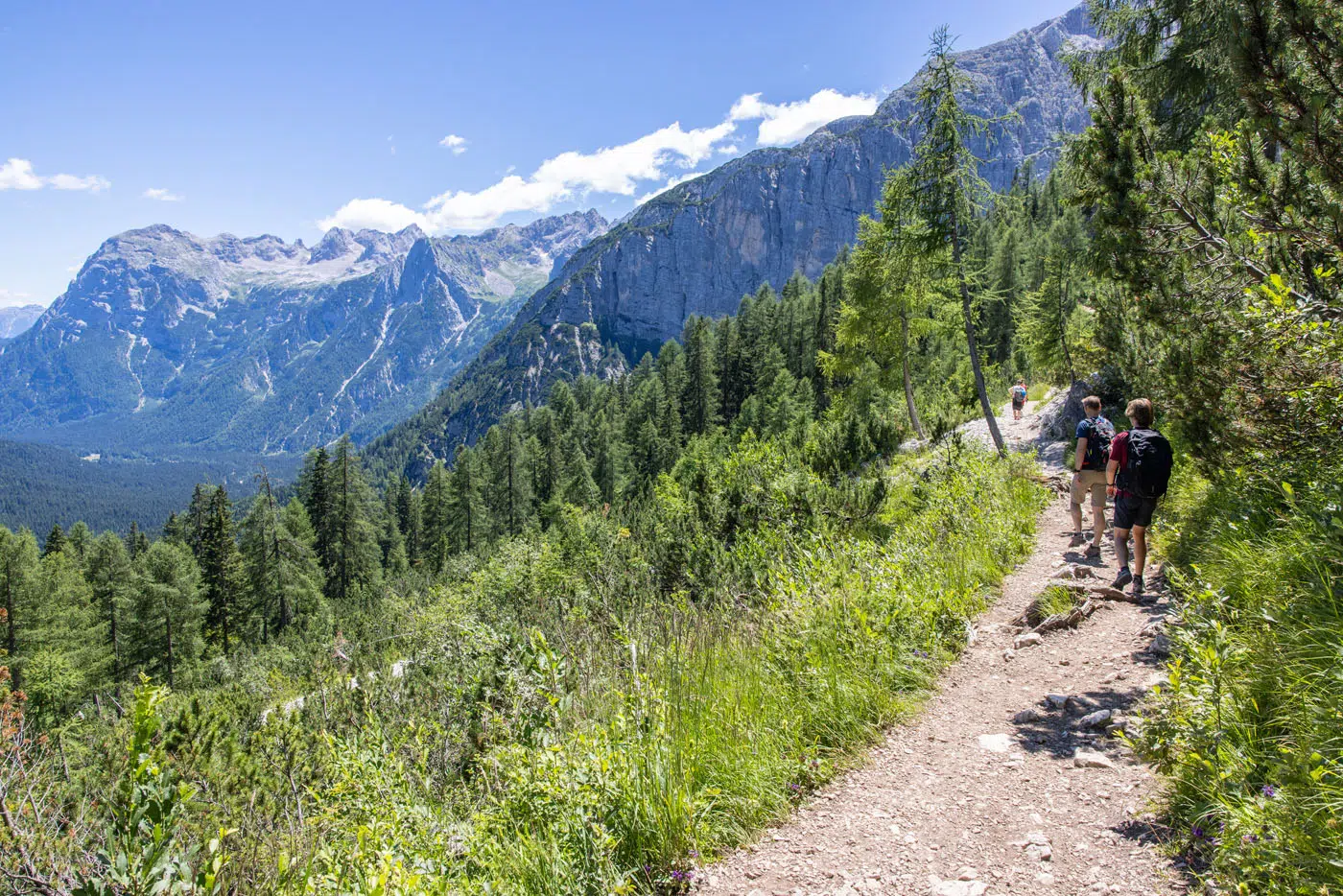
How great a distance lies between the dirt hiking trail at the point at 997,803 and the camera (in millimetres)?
2920

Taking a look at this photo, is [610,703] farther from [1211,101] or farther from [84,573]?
[84,573]

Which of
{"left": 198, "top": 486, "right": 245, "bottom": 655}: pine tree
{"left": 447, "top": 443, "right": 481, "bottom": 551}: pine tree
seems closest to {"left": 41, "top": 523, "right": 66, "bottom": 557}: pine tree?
{"left": 198, "top": 486, "right": 245, "bottom": 655}: pine tree

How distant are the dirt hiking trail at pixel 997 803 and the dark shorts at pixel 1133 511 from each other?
5.23 ft

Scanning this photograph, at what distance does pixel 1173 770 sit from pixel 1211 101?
15.0 meters

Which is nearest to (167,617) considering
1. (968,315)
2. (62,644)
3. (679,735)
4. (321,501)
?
(62,644)

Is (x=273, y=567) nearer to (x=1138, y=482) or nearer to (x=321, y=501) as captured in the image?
(x=321, y=501)

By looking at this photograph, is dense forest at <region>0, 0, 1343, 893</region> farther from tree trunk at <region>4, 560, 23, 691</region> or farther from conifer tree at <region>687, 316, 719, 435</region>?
conifer tree at <region>687, 316, 719, 435</region>

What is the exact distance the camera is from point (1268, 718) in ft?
9.80

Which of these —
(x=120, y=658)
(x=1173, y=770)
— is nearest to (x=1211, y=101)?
(x=1173, y=770)

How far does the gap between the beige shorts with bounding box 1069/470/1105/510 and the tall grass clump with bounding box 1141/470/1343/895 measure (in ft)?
11.4

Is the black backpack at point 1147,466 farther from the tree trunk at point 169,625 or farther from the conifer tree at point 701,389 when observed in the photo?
the conifer tree at point 701,389

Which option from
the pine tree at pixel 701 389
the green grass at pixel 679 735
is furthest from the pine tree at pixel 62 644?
the pine tree at pixel 701 389

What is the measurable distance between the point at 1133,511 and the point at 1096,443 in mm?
2227

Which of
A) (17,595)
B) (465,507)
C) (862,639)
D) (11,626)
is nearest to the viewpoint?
(862,639)
